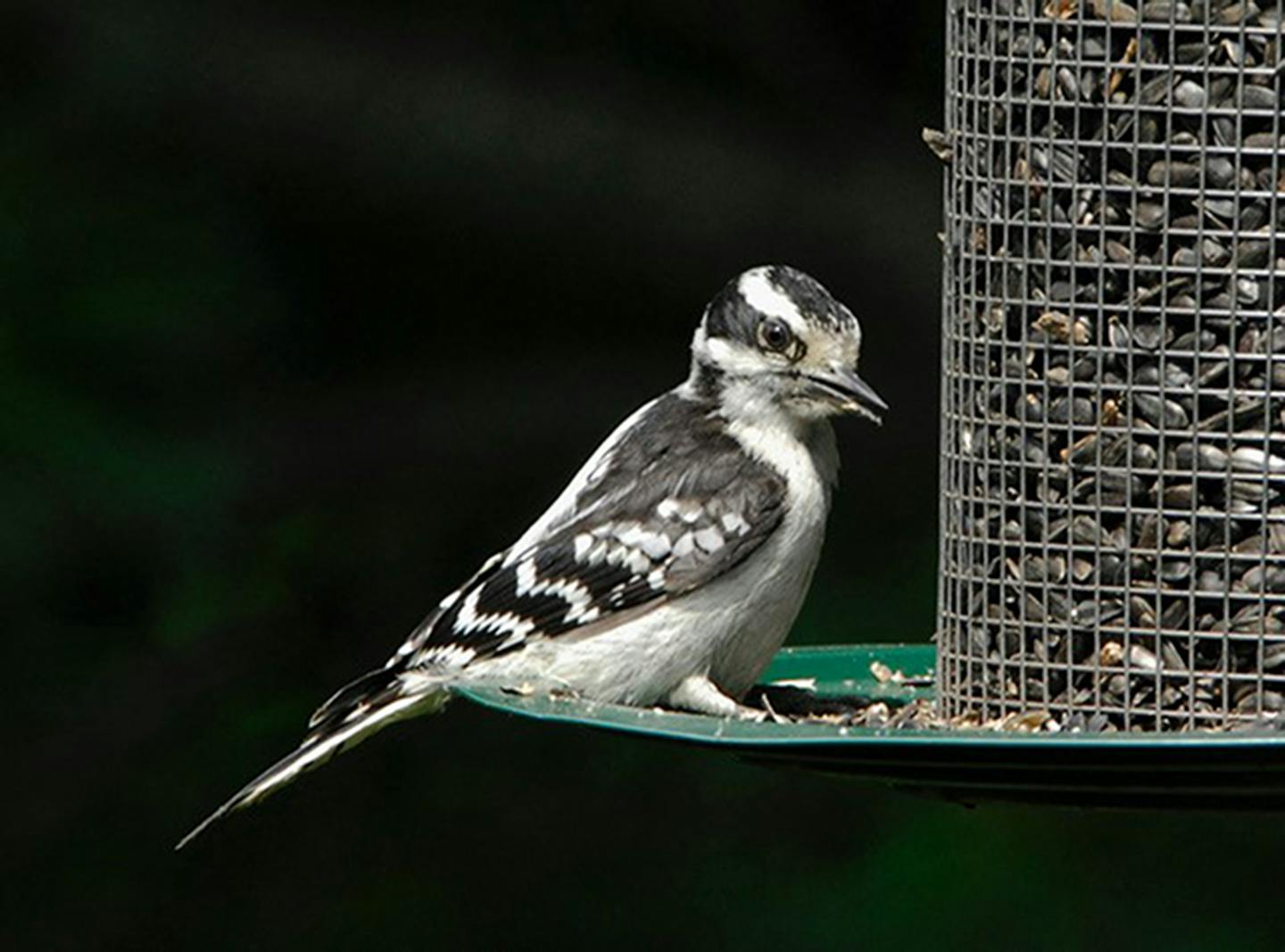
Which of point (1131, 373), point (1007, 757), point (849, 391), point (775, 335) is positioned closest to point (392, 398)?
point (775, 335)

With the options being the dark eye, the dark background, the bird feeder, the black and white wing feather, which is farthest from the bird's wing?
the dark background

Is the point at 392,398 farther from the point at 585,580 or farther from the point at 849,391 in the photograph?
the point at 849,391

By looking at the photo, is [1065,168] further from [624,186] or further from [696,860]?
[696,860]

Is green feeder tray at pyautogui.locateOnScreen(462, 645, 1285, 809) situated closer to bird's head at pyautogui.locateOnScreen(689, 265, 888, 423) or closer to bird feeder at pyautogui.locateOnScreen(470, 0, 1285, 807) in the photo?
bird feeder at pyautogui.locateOnScreen(470, 0, 1285, 807)

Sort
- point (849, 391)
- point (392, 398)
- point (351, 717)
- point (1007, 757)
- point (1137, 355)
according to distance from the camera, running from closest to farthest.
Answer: point (1007, 757)
point (1137, 355)
point (849, 391)
point (351, 717)
point (392, 398)

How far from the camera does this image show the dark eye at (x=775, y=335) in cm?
710

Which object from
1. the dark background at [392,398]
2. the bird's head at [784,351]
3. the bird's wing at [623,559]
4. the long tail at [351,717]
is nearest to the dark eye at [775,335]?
the bird's head at [784,351]

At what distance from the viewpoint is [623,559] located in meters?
7.09

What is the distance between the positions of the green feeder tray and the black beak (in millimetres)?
1028

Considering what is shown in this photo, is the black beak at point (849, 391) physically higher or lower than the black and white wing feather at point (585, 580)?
higher

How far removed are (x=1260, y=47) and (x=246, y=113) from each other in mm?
5441

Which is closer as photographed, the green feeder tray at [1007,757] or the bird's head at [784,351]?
the green feeder tray at [1007,757]

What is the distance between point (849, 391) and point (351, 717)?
128cm

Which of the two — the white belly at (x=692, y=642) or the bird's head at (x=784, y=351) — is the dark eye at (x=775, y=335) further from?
the white belly at (x=692, y=642)
